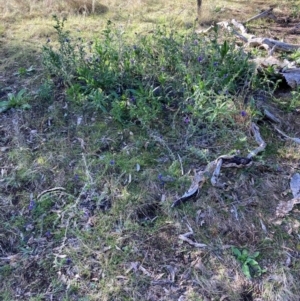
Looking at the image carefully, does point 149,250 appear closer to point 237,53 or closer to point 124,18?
point 237,53

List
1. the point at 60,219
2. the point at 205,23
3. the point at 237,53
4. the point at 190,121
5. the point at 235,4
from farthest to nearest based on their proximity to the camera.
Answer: the point at 235,4 < the point at 205,23 < the point at 237,53 < the point at 190,121 < the point at 60,219

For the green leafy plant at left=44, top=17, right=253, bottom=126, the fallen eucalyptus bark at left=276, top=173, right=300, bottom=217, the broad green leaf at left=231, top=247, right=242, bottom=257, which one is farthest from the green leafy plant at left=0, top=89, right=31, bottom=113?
the fallen eucalyptus bark at left=276, top=173, right=300, bottom=217

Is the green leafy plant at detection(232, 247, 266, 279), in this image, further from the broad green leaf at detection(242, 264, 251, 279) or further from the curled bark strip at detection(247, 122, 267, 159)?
the curled bark strip at detection(247, 122, 267, 159)

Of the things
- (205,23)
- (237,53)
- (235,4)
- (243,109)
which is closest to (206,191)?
(243,109)

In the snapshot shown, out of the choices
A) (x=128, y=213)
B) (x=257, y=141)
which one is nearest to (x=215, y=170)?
(x=257, y=141)

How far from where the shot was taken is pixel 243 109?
311cm

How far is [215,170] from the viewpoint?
8.89ft

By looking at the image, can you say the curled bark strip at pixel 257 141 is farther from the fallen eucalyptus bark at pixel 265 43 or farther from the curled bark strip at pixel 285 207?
the fallen eucalyptus bark at pixel 265 43

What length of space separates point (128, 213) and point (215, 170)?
68cm

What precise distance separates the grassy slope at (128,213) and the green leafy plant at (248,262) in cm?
4

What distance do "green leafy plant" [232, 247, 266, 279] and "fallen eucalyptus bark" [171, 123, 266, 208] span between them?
469mm

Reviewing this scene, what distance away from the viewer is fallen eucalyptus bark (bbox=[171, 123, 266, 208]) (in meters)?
2.61

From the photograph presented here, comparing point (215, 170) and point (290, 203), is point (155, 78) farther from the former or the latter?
point (290, 203)

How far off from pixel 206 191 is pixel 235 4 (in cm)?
400
